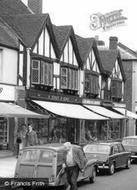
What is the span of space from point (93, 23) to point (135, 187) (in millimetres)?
50147

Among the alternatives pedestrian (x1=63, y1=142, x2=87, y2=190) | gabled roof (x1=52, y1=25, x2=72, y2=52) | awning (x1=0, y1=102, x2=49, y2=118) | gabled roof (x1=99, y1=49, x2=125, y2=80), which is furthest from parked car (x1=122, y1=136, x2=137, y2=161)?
gabled roof (x1=99, y1=49, x2=125, y2=80)

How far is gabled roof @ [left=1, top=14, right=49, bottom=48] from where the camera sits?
29836 mm

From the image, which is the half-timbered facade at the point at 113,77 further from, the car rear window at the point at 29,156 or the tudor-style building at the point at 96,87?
the car rear window at the point at 29,156

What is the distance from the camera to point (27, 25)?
104 ft

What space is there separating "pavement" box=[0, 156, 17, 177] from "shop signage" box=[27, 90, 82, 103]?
4690mm

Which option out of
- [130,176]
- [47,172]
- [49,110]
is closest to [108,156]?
[130,176]

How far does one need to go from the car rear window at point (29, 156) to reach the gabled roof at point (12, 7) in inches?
695

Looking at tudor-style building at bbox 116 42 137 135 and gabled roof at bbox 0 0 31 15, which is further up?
gabled roof at bbox 0 0 31 15

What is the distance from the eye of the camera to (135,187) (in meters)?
17.4

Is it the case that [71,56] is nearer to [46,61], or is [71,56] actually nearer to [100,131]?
[46,61]

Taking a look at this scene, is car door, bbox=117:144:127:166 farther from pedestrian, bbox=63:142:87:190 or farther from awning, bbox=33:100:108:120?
pedestrian, bbox=63:142:87:190

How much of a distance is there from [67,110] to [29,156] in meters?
15.5

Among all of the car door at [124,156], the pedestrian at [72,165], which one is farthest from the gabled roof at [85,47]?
the pedestrian at [72,165]

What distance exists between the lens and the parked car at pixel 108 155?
21.3 meters
